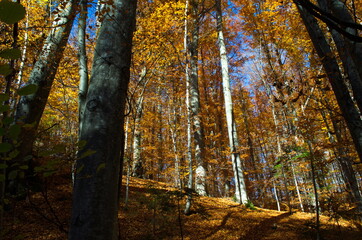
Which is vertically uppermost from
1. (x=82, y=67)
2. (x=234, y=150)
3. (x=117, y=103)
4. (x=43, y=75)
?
(x=82, y=67)

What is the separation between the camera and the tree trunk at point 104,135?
109cm

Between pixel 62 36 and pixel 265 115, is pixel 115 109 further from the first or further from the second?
pixel 265 115

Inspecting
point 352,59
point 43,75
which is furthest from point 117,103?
point 43,75

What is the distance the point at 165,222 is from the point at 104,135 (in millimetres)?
4093

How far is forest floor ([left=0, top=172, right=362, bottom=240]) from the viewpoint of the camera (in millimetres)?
3854

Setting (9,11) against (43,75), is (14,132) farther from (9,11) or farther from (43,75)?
(43,75)

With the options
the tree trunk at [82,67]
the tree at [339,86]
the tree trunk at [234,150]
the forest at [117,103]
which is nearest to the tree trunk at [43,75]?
the forest at [117,103]

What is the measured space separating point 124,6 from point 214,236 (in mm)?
4598

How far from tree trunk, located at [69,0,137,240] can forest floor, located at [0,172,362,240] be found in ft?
8.64

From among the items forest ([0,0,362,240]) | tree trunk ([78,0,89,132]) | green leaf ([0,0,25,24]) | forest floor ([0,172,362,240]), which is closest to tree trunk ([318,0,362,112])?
forest ([0,0,362,240])

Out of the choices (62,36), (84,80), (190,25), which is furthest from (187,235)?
(190,25)

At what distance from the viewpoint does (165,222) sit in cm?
466

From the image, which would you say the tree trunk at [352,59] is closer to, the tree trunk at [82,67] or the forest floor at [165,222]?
the forest floor at [165,222]

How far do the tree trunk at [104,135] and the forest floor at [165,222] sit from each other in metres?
2.63
